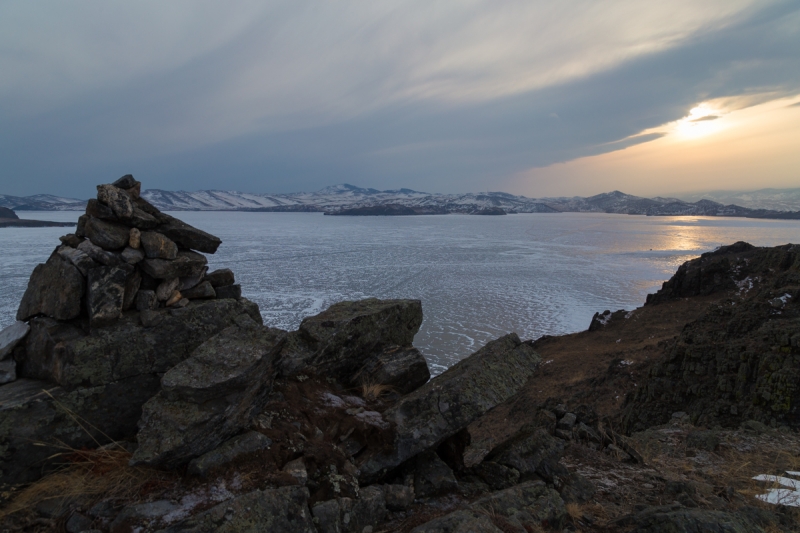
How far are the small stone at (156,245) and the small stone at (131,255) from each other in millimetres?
124

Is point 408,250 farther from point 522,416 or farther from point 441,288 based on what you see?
point 522,416

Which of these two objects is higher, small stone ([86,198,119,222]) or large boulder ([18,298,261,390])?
small stone ([86,198,119,222])

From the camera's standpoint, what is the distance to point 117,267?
5.73 m

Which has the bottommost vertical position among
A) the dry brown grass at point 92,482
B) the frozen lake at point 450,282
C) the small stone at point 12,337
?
the frozen lake at point 450,282

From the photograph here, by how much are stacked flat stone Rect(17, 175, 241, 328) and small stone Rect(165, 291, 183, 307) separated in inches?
0.5

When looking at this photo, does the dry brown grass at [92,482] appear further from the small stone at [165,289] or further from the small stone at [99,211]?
the small stone at [99,211]

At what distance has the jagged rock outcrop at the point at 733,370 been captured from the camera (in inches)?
434

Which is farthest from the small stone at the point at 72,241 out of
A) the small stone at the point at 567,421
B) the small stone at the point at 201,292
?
the small stone at the point at 567,421

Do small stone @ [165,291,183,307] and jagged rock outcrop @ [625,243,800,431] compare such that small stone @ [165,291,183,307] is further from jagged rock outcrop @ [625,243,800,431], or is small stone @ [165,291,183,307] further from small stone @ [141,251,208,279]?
jagged rock outcrop @ [625,243,800,431]

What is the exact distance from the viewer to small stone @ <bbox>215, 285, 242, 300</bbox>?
282 inches

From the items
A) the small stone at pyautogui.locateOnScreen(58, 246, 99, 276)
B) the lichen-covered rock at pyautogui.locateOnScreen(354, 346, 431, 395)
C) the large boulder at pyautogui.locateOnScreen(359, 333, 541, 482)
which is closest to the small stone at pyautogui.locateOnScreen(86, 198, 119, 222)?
the small stone at pyautogui.locateOnScreen(58, 246, 99, 276)

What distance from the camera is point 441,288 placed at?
34.2 metres

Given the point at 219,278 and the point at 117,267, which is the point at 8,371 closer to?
the point at 117,267

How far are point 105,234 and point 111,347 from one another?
1.56 meters
